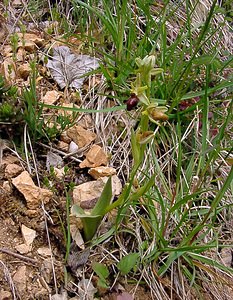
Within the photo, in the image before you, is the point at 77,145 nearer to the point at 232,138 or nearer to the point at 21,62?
the point at 21,62

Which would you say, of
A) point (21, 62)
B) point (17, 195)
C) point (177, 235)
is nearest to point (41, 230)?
point (17, 195)

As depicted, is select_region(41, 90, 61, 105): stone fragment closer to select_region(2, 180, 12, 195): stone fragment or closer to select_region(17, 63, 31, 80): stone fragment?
select_region(17, 63, 31, 80): stone fragment

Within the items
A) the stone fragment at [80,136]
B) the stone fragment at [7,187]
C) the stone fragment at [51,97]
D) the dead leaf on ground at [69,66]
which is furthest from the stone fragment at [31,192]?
the dead leaf on ground at [69,66]

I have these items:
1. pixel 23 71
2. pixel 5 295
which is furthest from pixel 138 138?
pixel 23 71

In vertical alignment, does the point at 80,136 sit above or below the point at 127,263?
above

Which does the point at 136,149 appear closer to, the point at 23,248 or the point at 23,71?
the point at 23,248

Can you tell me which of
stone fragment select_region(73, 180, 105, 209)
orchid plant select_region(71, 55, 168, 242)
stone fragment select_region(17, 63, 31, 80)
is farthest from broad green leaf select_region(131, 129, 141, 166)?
stone fragment select_region(17, 63, 31, 80)
